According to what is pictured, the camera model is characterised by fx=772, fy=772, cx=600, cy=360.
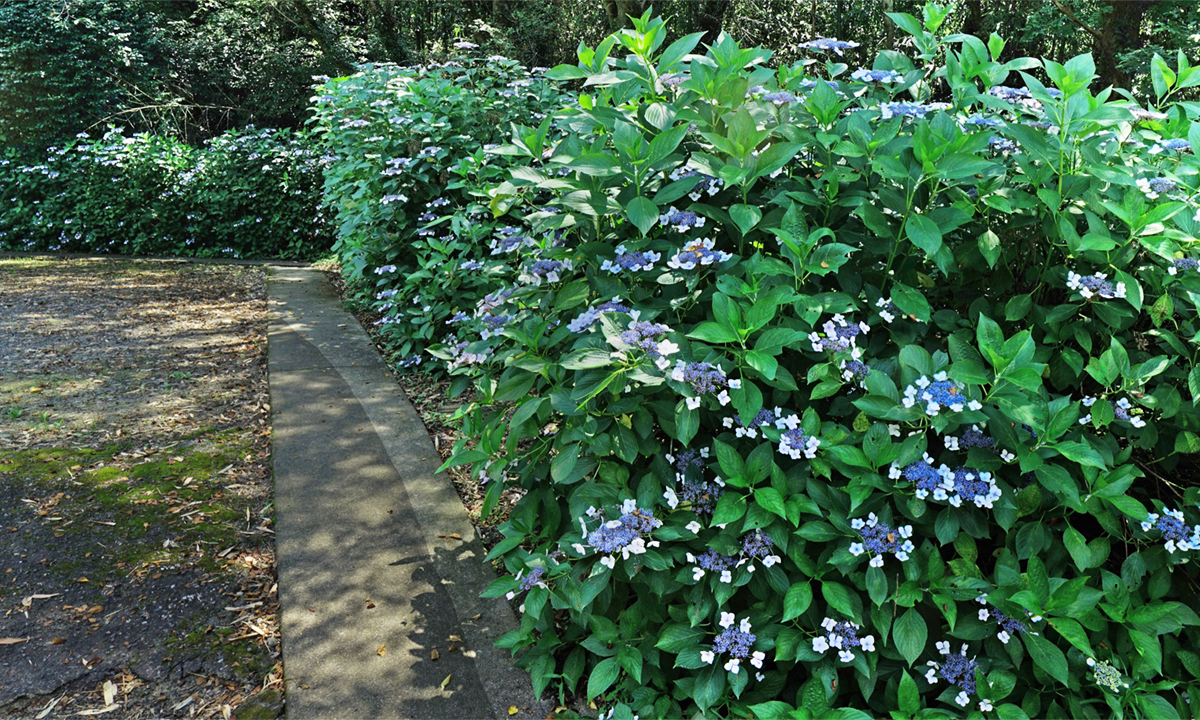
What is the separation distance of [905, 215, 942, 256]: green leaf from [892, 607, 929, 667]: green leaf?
798 mm

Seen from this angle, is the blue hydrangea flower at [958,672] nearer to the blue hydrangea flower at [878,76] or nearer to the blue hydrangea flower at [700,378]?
the blue hydrangea flower at [700,378]

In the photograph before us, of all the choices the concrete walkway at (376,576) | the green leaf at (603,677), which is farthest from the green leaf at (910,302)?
the concrete walkway at (376,576)

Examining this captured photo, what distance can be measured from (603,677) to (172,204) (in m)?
10.2

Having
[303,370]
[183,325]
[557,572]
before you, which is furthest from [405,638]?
[183,325]

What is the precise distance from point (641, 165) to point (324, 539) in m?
1.80

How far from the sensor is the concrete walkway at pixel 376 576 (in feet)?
6.84

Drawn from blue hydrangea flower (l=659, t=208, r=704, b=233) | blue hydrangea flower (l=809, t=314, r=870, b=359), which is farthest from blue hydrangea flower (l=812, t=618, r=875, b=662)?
blue hydrangea flower (l=659, t=208, r=704, b=233)

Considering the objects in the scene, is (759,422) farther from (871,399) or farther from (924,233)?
(924,233)

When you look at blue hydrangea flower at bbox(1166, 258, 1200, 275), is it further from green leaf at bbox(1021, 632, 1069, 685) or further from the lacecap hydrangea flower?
green leaf at bbox(1021, 632, 1069, 685)

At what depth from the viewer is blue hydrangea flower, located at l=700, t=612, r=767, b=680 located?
175 cm

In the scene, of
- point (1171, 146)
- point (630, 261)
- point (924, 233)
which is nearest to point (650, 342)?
point (630, 261)

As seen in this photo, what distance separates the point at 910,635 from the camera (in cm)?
167

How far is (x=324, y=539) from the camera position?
109 inches

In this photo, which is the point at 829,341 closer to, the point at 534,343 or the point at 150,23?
the point at 534,343
